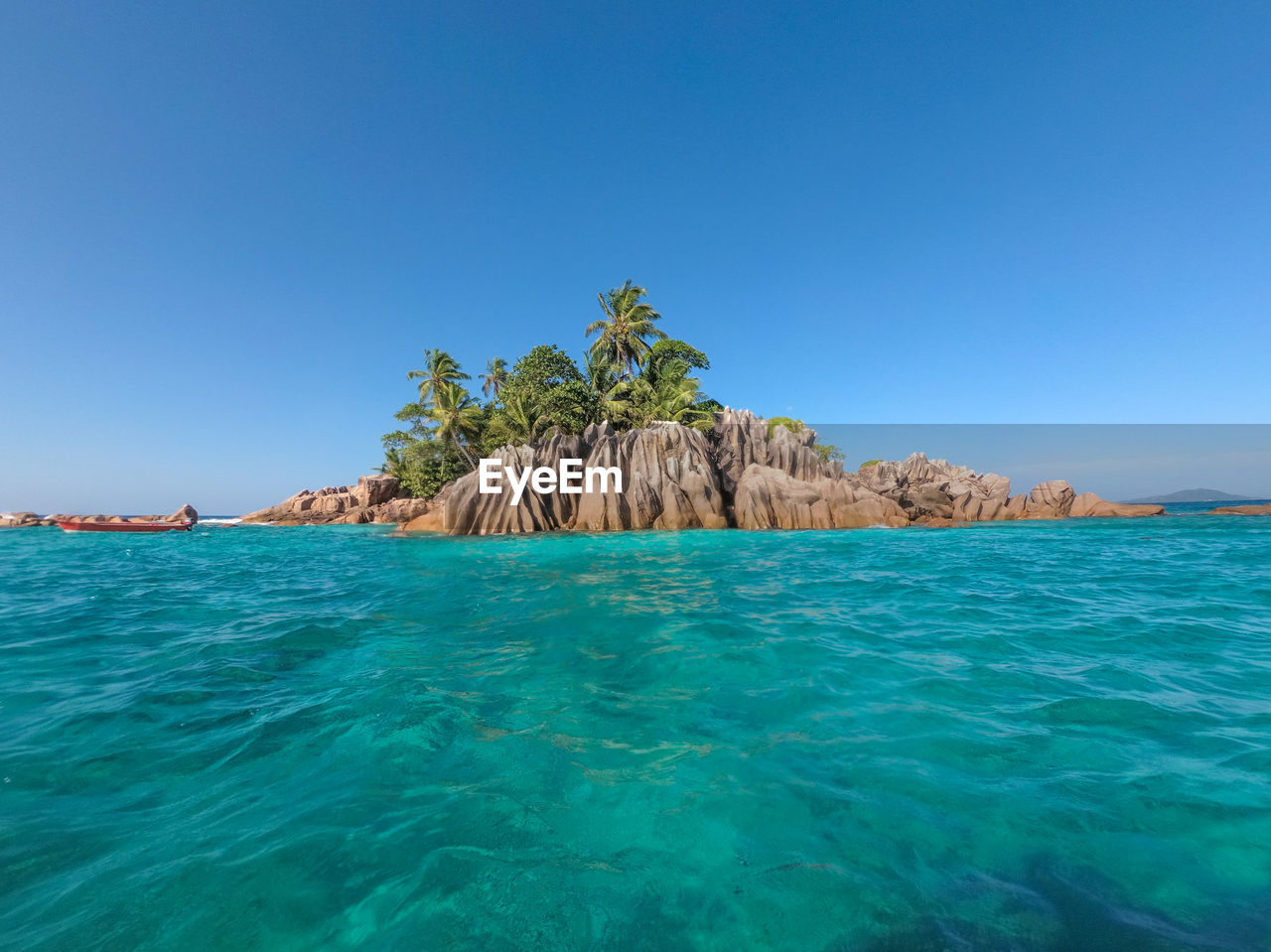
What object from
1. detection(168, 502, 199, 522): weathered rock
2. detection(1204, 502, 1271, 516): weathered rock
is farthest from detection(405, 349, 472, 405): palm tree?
detection(1204, 502, 1271, 516): weathered rock

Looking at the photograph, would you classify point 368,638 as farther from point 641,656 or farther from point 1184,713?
point 1184,713

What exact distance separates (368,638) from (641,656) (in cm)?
375

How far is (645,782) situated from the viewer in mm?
3094

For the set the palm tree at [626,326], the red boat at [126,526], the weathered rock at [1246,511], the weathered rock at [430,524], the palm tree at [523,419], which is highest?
the palm tree at [626,326]

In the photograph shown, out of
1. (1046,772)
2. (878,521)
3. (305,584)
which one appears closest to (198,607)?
(305,584)

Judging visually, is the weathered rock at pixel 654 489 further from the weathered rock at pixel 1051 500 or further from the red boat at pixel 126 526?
the red boat at pixel 126 526

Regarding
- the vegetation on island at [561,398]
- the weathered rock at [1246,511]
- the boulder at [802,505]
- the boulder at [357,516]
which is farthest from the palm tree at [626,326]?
the weathered rock at [1246,511]

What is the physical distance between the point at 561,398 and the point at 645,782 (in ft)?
95.5

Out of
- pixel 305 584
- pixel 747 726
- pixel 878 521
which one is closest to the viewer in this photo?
pixel 747 726

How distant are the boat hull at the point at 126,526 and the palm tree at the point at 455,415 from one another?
18.4 m

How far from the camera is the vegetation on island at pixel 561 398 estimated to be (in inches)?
1249

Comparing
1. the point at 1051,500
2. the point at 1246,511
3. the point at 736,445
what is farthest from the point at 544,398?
the point at 1246,511

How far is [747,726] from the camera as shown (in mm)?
3840

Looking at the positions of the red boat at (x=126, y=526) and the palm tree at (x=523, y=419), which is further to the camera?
the red boat at (x=126, y=526)
